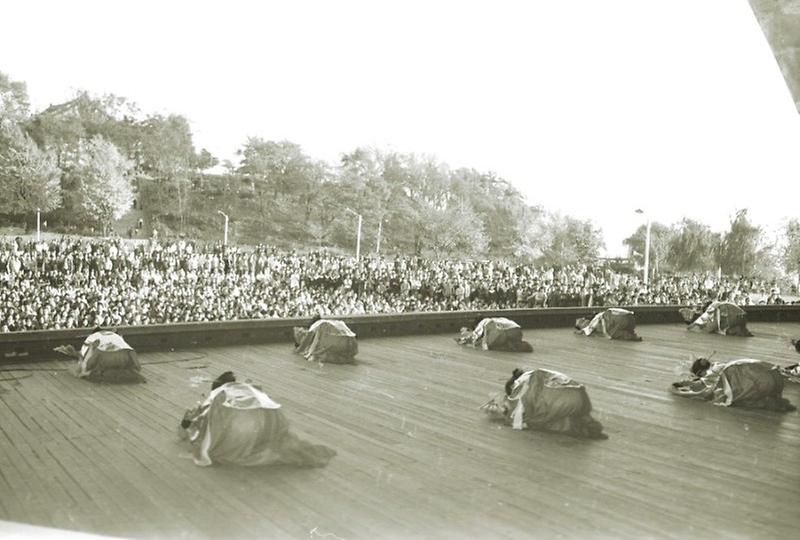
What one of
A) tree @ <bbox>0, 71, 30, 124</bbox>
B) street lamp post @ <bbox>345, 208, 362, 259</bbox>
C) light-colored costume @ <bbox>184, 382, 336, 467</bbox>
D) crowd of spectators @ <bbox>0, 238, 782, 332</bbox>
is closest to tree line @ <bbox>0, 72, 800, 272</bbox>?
tree @ <bbox>0, 71, 30, 124</bbox>

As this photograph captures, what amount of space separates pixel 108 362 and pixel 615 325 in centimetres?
1138

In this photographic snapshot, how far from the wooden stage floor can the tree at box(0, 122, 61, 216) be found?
71.8 ft

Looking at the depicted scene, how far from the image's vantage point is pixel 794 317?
23.2 m

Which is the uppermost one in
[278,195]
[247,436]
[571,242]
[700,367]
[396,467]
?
[278,195]

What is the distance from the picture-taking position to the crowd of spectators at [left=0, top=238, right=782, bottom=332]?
72.6 ft

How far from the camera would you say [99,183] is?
32688 millimetres

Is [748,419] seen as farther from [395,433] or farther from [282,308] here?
[282,308]

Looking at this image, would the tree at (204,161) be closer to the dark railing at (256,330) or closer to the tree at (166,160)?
the tree at (166,160)

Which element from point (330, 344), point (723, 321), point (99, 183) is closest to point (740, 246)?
point (723, 321)

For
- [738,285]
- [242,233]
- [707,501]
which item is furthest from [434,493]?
[738,285]

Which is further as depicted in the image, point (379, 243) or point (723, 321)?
point (379, 243)

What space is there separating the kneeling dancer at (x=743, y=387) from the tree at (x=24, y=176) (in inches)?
1102

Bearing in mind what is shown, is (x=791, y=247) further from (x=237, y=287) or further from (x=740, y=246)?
(x=237, y=287)

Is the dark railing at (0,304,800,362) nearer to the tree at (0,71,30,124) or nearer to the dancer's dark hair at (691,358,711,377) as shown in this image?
the dancer's dark hair at (691,358,711,377)
